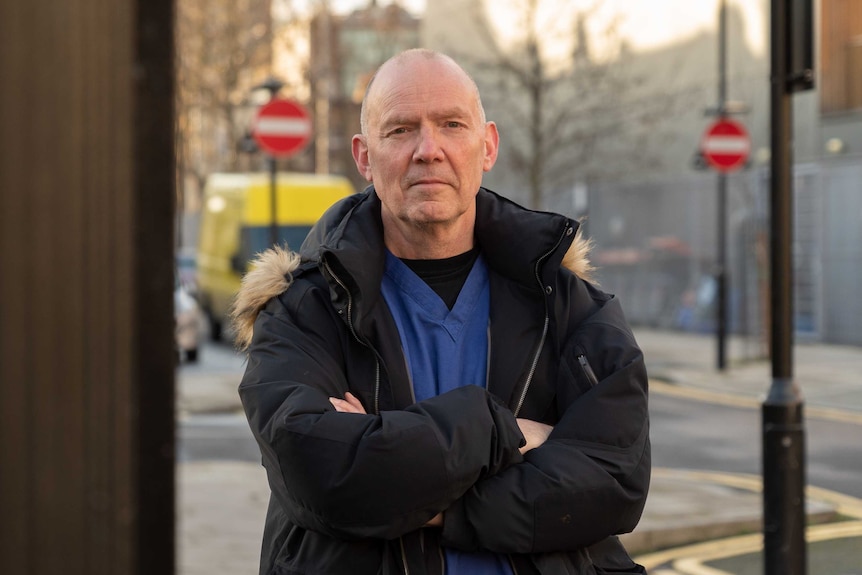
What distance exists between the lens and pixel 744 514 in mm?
7527

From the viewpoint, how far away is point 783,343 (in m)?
5.36

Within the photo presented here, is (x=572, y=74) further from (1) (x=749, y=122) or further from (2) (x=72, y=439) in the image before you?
(2) (x=72, y=439)

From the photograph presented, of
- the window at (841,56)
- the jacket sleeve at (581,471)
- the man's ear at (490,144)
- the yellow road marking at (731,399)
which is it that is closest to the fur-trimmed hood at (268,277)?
the jacket sleeve at (581,471)

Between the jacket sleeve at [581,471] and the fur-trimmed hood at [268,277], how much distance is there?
5.7 inches

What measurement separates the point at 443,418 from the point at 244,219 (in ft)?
63.8

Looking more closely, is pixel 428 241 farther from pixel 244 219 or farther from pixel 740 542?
pixel 244 219

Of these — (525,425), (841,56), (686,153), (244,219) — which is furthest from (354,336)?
(686,153)

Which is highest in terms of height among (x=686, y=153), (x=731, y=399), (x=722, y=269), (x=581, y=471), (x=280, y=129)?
(x=686, y=153)

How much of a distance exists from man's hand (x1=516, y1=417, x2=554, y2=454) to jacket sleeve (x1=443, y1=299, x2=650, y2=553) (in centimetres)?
3

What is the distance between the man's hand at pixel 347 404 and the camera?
7.93 feet

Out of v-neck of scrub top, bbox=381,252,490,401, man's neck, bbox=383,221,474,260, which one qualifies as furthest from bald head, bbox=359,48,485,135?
v-neck of scrub top, bbox=381,252,490,401

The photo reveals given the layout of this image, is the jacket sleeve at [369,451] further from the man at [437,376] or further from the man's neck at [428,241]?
the man's neck at [428,241]

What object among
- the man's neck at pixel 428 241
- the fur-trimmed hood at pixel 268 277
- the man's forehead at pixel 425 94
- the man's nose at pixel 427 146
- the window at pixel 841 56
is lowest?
the fur-trimmed hood at pixel 268 277

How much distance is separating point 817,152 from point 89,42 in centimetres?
2107
